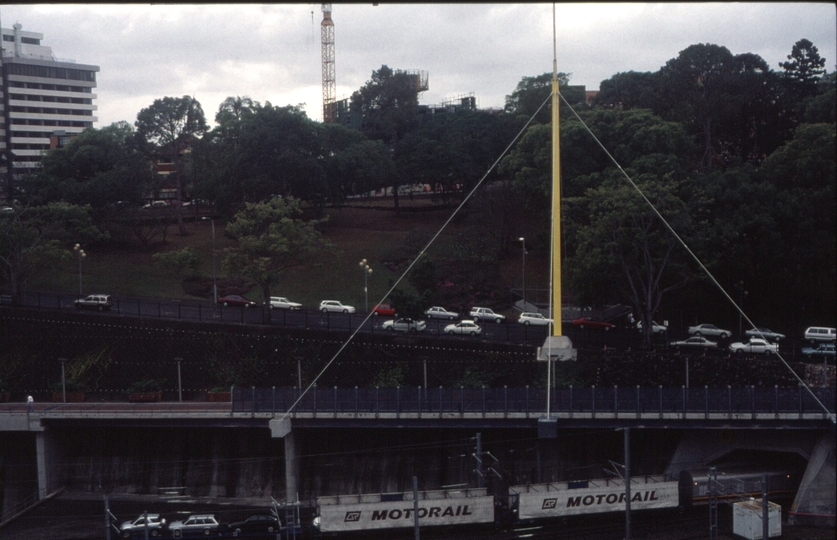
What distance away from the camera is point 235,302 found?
27641 mm

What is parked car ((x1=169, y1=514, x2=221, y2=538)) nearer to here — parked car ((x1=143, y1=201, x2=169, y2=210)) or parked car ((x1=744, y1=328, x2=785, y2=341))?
parked car ((x1=744, y1=328, x2=785, y2=341))

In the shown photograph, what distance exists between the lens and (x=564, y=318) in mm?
26031

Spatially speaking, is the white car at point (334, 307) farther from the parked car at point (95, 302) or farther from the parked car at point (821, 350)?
the parked car at point (821, 350)

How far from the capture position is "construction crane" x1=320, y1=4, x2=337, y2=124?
4378cm

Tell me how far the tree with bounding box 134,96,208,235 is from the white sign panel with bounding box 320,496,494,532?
87.6 ft

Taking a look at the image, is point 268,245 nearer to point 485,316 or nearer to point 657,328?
point 485,316

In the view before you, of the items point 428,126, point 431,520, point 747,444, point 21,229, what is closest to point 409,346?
point 431,520

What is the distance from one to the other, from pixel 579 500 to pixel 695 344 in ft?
24.7

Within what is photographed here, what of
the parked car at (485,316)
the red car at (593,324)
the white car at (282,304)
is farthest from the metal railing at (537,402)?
the white car at (282,304)

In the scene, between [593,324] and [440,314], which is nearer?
[593,324]

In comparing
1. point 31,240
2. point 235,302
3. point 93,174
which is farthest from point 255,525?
point 93,174

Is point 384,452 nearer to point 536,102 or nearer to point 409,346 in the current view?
point 409,346

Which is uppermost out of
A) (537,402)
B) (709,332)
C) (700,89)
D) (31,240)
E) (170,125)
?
(170,125)

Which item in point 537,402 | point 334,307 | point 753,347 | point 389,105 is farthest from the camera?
point 389,105
